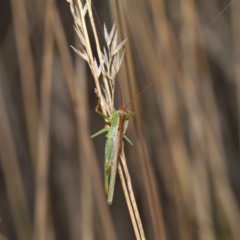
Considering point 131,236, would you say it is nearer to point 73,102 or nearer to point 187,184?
point 187,184

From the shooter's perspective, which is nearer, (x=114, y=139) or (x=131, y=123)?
(x=114, y=139)

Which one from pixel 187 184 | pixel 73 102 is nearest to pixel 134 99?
pixel 73 102

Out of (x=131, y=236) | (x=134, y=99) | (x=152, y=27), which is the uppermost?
(x=152, y=27)

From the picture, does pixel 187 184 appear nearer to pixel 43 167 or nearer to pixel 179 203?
pixel 179 203

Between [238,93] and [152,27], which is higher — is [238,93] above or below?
below

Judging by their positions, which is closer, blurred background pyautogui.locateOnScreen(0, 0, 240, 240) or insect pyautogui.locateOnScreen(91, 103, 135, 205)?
insect pyautogui.locateOnScreen(91, 103, 135, 205)

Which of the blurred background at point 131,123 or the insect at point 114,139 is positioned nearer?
the insect at point 114,139
